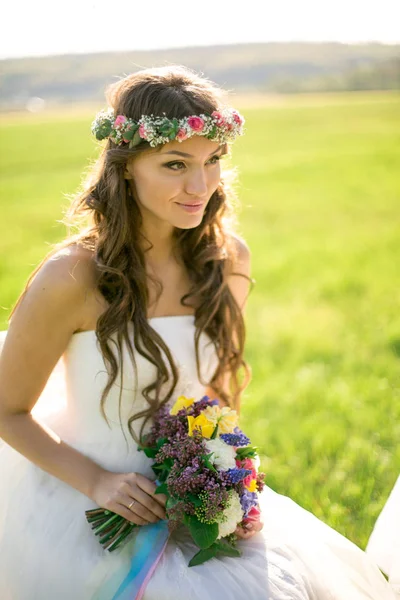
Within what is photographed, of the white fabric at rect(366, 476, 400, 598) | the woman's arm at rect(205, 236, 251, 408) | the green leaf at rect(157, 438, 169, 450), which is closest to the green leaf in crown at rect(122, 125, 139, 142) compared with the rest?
the woman's arm at rect(205, 236, 251, 408)

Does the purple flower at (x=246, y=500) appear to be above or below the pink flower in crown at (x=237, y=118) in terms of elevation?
below

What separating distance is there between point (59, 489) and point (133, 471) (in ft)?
1.14

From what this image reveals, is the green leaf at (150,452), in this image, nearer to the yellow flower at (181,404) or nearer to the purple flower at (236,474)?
the yellow flower at (181,404)

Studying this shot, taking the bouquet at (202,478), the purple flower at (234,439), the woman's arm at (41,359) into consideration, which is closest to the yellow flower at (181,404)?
the bouquet at (202,478)

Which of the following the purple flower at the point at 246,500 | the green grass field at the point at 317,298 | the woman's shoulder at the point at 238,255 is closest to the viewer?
the purple flower at the point at 246,500

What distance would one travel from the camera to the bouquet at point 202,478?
9.28ft

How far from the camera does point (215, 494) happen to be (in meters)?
2.80

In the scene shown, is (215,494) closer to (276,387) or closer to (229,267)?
(229,267)

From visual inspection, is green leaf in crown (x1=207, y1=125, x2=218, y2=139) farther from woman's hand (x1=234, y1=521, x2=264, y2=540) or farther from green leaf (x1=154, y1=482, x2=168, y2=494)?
woman's hand (x1=234, y1=521, x2=264, y2=540)

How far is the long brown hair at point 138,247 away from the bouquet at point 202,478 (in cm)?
27

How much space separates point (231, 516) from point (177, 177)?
4.94ft

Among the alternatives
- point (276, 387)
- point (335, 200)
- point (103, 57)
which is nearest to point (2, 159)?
point (103, 57)

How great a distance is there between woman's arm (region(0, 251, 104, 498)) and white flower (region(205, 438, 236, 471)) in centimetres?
59

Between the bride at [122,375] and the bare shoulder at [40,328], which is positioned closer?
the bride at [122,375]
